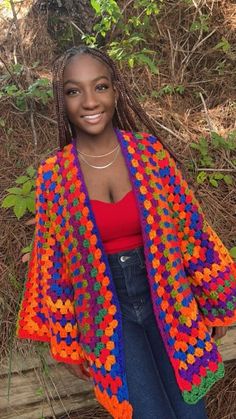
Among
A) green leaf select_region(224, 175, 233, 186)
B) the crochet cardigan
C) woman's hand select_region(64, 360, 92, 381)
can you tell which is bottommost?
woman's hand select_region(64, 360, 92, 381)

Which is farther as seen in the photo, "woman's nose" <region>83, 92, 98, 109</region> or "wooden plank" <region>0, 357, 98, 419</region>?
"wooden plank" <region>0, 357, 98, 419</region>

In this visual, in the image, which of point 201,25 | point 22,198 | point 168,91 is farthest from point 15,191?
point 201,25

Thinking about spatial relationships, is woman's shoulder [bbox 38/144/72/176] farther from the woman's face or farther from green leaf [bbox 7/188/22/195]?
green leaf [bbox 7/188/22/195]

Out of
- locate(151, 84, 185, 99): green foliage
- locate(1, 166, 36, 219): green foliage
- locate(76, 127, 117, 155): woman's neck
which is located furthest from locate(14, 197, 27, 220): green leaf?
locate(151, 84, 185, 99): green foliage

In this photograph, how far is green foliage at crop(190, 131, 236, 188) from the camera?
8.71ft

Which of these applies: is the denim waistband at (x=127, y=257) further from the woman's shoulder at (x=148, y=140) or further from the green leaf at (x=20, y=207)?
the green leaf at (x=20, y=207)

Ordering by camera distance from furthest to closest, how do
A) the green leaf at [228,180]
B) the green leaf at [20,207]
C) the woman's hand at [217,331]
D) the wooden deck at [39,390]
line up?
the green leaf at [228,180], the green leaf at [20,207], the wooden deck at [39,390], the woman's hand at [217,331]

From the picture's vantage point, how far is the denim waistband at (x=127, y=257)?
5.39 ft

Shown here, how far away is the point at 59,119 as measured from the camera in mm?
1681

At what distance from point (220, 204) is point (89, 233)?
1269 millimetres

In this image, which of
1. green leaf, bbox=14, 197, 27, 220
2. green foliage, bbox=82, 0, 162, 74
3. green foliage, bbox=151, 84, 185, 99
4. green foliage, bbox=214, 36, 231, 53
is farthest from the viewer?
green foliage, bbox=214, 36, 231, 53

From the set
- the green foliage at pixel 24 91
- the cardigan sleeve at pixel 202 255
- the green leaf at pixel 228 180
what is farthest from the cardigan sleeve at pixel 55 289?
the green leaf at pixel 228 180

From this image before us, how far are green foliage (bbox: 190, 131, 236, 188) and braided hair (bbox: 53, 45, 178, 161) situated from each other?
0.93m

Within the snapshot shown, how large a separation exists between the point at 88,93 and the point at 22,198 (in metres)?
0.93
